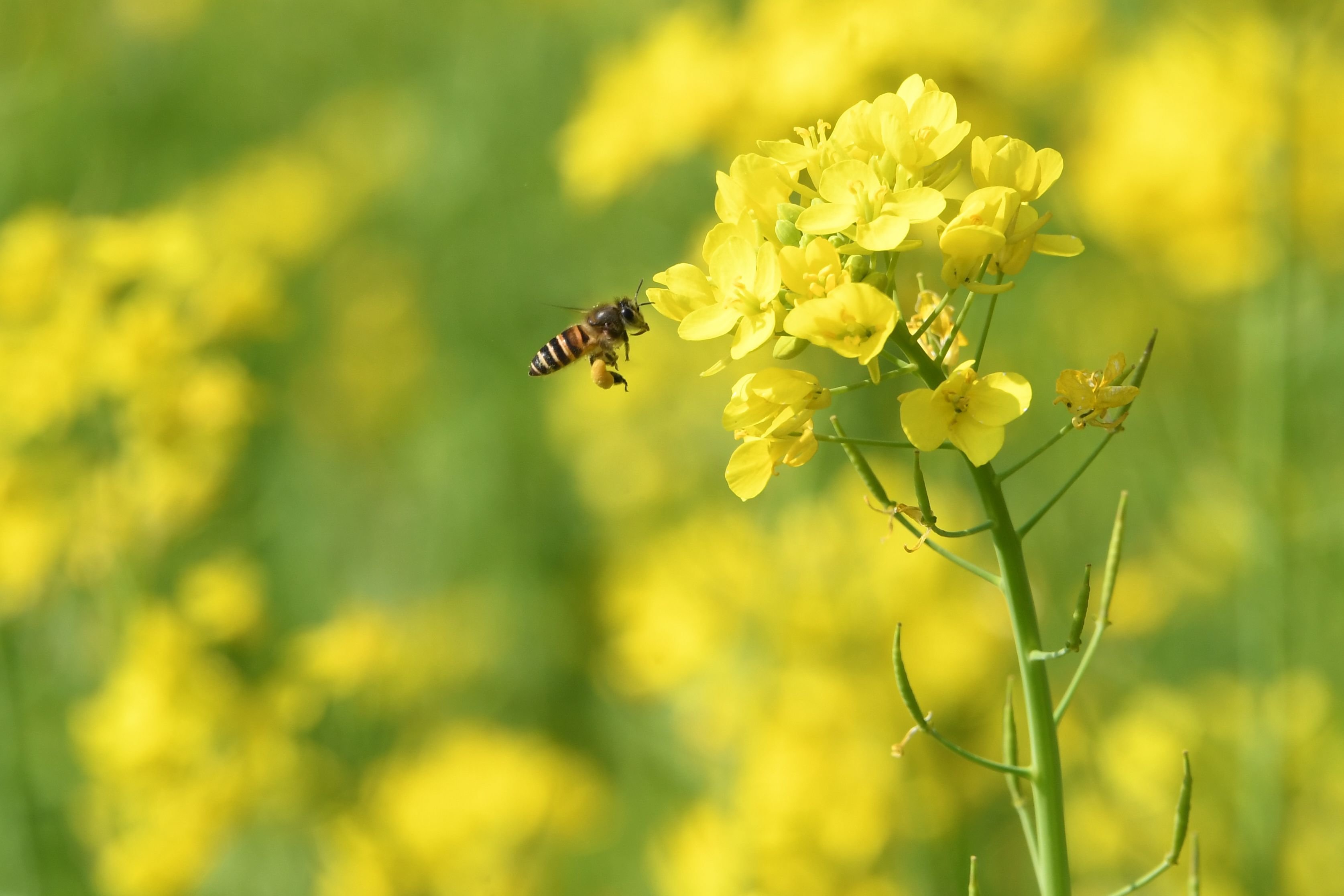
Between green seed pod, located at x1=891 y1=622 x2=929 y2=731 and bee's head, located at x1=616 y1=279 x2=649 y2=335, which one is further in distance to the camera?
bee's head, located at x1=616 y1=279 x2=649 y2=335

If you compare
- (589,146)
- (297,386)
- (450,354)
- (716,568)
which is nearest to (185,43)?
(297,386)

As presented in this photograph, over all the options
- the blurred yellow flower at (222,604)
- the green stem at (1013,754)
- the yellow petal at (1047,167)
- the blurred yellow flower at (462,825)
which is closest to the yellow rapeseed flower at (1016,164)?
the yellow petal at (1047,167)

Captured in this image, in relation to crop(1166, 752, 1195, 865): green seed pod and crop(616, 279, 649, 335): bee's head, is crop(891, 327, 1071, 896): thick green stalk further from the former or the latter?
crop(616, 279, 649, 335): bee's head

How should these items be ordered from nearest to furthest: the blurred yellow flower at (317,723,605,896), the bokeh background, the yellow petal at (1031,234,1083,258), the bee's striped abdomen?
the yellow petal at (1031,234,1083,258), the bee's striped abdomen, the bokeh background, the blurred yellow flower at (317,723,605,896)

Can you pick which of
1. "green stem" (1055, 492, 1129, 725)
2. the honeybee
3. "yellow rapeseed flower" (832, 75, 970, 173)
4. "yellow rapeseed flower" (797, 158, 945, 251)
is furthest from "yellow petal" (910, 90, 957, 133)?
the honeybee

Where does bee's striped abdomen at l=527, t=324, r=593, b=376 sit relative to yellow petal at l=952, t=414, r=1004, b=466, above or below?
above

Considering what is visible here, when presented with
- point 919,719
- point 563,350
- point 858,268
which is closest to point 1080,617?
point 919,719

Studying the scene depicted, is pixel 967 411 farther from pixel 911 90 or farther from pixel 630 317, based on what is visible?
pixel 630 317
